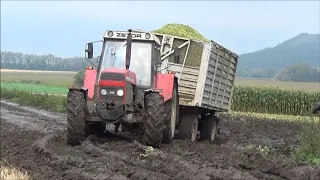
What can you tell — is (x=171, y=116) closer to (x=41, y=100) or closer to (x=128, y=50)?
(x=128, y=50)

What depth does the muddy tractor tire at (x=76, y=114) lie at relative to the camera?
432 inches

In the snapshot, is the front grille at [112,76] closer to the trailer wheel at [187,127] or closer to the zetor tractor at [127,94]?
the zetor tractor at [127,94]

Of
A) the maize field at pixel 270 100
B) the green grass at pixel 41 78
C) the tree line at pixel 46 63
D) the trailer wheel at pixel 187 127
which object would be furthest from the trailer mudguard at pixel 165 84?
the tree line at pixel 46 63

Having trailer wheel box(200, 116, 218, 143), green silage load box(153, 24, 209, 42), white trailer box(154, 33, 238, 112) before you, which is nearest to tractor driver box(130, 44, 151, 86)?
white trailer box(154, 33, 238, 112)

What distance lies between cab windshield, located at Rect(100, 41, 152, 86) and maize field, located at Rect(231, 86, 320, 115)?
65.8ft

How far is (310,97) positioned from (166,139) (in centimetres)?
2143

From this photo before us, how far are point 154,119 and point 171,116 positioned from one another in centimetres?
136

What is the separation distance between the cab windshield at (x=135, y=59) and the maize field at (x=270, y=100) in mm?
20050

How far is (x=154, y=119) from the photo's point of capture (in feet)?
35.8

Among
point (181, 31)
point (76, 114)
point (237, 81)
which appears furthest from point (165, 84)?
point (237, 81)

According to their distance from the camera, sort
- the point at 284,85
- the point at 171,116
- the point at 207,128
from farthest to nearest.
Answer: the point at 284,85
the point at 207,128
the point at 171,116

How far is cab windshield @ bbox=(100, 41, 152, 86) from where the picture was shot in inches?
467

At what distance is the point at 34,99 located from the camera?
32.8 meters

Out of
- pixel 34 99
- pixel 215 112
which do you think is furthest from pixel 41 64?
pixel 215 112
